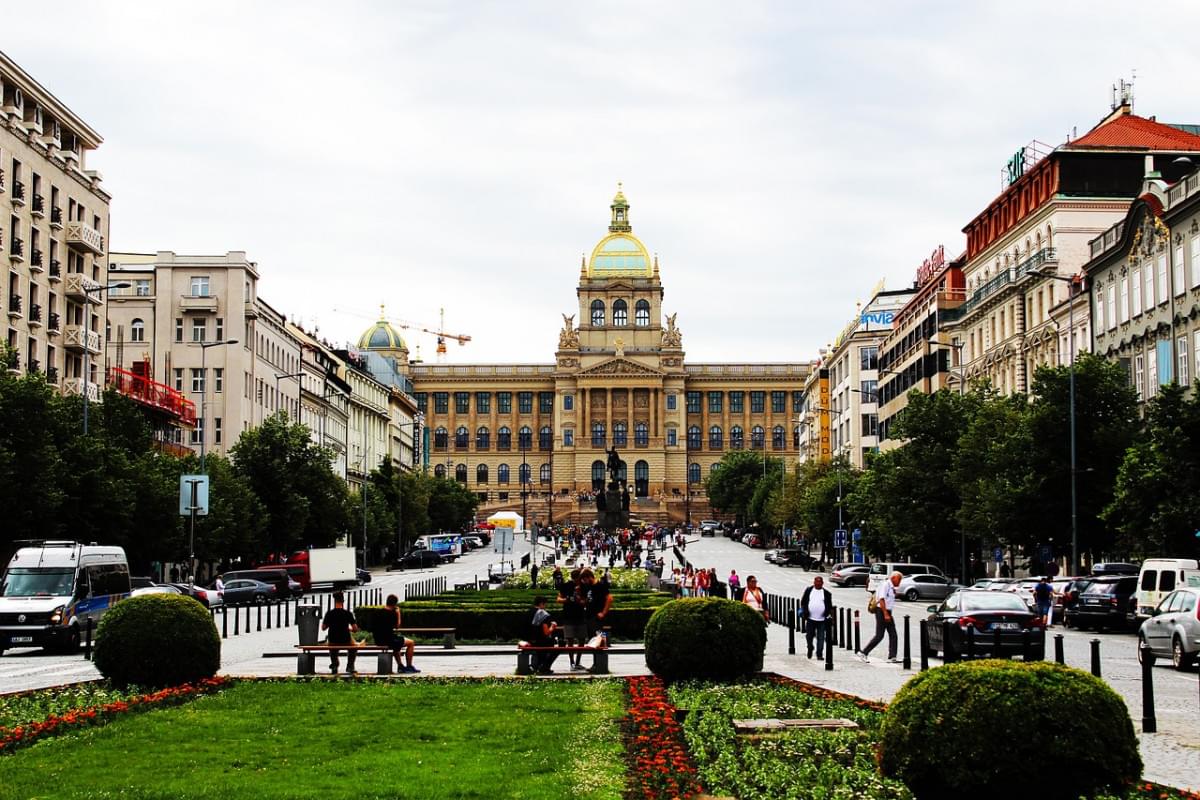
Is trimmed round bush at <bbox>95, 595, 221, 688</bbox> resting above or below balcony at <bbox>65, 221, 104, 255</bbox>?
below

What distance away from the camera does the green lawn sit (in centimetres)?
1349

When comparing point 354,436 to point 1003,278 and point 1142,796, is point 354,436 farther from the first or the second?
point 1142,796

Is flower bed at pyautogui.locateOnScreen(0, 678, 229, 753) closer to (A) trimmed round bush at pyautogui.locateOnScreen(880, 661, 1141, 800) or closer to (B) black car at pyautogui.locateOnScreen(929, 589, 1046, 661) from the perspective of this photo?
(A) trimmed round bush at pyautogui.locateOnScreen(880, 661, 1141, 800)

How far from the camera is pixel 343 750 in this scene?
632 inches

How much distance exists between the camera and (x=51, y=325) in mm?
64875

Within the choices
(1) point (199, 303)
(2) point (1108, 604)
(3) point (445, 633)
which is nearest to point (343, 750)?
(3) point (445, 633)

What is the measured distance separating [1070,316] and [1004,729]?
62.4 metres

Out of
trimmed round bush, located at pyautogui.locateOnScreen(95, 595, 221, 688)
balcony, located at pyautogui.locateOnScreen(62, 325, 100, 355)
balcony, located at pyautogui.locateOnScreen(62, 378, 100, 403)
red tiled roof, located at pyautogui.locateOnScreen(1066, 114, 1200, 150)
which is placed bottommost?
trimmed round bush, located at pyautogui.locateOnScreen(95, 595, 221, 688)

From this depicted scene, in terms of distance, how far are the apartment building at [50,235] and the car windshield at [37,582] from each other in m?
19.5

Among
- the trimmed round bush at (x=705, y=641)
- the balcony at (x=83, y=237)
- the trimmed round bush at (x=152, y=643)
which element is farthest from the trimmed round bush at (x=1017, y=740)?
the balcony at (x=83, y=237)

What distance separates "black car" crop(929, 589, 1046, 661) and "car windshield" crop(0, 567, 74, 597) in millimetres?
19081

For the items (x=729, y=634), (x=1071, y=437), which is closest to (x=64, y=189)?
(x=1071, y=437)

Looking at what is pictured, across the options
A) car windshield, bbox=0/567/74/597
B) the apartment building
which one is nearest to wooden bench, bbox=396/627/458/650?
car windshield, bbox=0/567/74/597

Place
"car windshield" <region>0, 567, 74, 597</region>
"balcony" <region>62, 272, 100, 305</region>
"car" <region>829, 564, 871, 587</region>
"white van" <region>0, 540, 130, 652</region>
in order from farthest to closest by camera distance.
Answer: "car" <region>829, 564, 871, 587</region> → "balcony" <region>62, 272, 100, 305</region> → "car windshield" <region>0, 567, 74, 597</region> → "white van" <region>0, 540, 130, 652</region>
